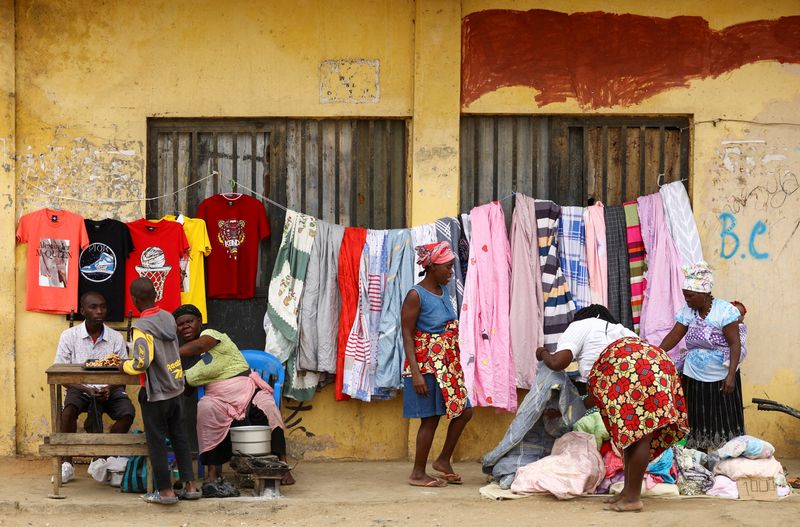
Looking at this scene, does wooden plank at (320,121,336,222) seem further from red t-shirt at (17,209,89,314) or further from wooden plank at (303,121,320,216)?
red t-shirt at (17,209,89,314)

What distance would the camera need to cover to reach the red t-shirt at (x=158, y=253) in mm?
8766

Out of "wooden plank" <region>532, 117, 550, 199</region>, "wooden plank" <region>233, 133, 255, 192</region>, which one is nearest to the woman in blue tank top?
"wooden plank" <region>532, 117, 550, 199</region>

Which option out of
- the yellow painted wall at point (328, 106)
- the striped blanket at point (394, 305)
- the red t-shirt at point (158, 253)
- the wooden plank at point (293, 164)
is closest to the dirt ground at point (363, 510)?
the striped blanket at point (394, 305)

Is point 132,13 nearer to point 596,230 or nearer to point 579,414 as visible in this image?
point 596,230

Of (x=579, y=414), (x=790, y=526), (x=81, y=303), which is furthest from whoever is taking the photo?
(x=81, y=303)

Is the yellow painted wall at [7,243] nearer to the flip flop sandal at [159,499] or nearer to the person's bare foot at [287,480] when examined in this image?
the flip flop sandal at [159,499]

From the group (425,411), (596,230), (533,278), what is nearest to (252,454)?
(425,411)

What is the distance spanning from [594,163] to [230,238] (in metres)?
2.93

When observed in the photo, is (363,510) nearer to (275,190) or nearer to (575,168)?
(275,190)

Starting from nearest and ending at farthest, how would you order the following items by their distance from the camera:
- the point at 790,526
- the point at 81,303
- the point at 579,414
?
the point at 790,526, the point at 579,414, the point at 81,303

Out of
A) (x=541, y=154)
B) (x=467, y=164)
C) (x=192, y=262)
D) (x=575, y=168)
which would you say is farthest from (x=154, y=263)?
(x=575, y=168)

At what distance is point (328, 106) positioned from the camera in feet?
29.3

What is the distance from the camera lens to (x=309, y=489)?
25.8 feet

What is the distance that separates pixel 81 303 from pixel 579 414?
151 inches
